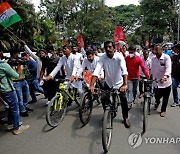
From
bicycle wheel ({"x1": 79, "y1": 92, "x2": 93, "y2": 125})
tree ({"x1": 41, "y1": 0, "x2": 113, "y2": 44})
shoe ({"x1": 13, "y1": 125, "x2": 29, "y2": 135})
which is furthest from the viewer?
tree ({"x1": 41, "y1": 0, "x2": 113, "y2": 44})

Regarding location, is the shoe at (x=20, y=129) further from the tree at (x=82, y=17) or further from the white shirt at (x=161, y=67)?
the tree at (x=82, y=17)

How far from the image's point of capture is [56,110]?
5535mm

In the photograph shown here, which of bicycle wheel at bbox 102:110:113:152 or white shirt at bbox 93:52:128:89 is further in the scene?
white shirt at bbox 93:52:128:89

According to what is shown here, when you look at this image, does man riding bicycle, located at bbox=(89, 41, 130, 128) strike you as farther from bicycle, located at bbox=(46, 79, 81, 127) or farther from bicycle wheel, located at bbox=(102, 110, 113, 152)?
bicycle, located at bbox=(46, 79, 81, 127)

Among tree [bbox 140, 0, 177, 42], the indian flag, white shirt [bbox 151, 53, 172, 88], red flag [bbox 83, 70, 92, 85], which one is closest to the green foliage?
the indian flag

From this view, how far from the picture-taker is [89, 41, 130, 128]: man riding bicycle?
475 cm

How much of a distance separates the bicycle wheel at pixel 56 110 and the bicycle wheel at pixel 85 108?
1.61ft

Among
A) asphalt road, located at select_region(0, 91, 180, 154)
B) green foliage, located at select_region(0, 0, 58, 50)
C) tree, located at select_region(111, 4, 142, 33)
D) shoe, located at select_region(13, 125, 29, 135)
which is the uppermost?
tree, located at select_region(111, 4, 142, 33)

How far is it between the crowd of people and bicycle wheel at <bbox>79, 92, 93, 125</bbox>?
51cm

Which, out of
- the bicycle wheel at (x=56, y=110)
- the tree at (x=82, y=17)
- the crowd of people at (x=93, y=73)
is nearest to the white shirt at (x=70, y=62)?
the crowd of people at (x=93, y=73)

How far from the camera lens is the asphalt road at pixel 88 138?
14.3ft

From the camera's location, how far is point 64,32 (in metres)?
33.3

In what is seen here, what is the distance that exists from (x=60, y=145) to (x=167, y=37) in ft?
97.7

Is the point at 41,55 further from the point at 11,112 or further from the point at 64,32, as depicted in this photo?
the point at 64,32
